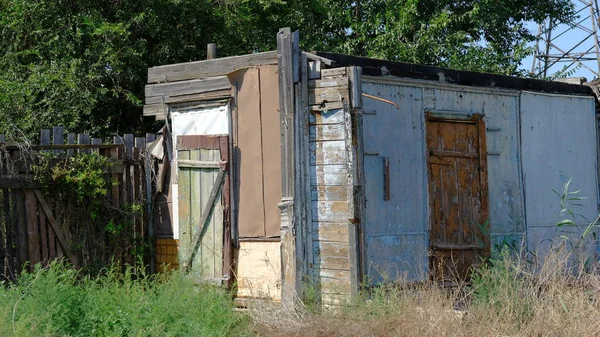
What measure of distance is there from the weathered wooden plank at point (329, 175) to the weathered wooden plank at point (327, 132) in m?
0.32

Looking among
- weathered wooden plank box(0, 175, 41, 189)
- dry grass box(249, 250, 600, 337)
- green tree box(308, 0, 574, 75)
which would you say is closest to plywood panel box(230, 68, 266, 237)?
dry grass box(249, 250, 600, 337)

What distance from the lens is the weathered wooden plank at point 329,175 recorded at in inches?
367

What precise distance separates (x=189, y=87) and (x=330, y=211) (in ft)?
9.52

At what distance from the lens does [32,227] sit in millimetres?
10672

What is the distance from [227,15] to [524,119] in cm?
879

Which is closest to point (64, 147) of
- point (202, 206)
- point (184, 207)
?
point (184, 207)

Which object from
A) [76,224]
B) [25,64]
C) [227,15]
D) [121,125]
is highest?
[227,15]

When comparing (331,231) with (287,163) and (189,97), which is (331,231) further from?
(189,97)

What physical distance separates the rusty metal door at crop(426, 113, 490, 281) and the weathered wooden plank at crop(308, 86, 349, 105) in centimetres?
152

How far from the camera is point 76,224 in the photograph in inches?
444

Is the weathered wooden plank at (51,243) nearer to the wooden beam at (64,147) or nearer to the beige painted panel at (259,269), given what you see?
the wooden beam at (64,147)

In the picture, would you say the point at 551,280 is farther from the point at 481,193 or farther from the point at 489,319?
the point at 481,193

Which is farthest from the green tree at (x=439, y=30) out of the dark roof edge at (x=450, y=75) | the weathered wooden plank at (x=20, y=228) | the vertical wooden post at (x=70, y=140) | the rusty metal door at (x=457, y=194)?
the weathered wooden plank at (x=20, y=228)

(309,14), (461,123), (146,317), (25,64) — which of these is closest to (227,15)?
(309,14)
